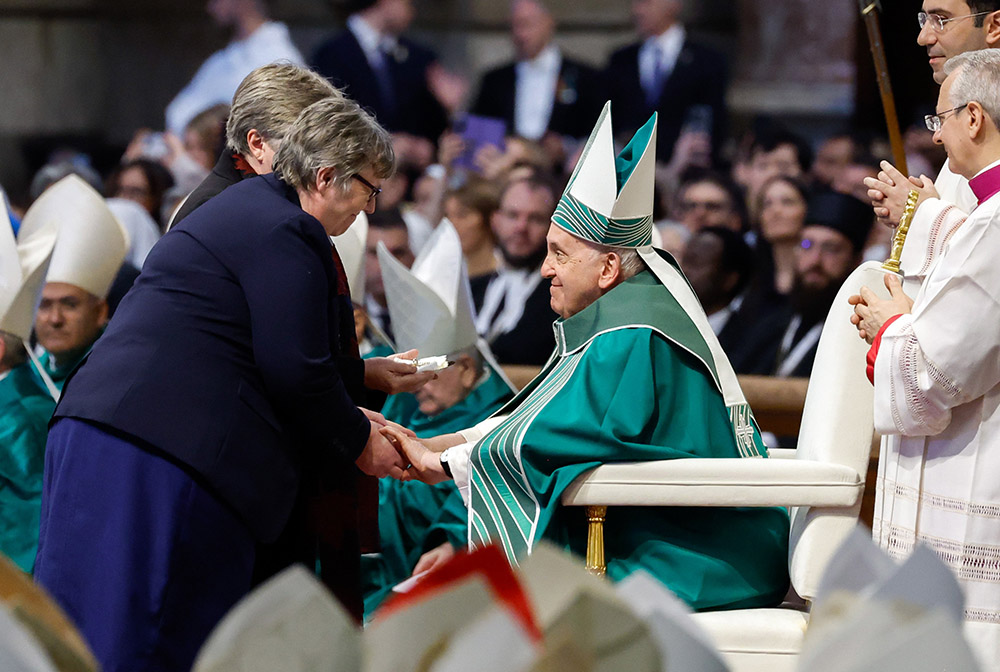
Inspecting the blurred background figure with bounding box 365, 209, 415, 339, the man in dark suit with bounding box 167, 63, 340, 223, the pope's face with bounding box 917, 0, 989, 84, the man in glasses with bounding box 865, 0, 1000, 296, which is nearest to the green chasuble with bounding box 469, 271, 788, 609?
the man in glasses with bounding box 865, 0, 1000, 296

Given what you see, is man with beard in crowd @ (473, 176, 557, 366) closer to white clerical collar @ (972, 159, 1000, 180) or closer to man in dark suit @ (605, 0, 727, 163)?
man in dark suit @ (605, 0, 727, 163)

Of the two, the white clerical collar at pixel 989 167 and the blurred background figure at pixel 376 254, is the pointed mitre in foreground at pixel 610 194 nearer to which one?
the white clerical collar at pixel 989 167

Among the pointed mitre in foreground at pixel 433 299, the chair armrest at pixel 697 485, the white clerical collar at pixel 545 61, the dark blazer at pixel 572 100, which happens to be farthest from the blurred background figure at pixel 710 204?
the chair armrest at pixel 697 485

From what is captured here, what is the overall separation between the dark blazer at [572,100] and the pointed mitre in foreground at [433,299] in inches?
131

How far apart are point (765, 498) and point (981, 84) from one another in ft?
3.20

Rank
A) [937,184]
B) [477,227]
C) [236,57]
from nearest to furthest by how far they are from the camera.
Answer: [937,184]
[477,227]
[236,57]

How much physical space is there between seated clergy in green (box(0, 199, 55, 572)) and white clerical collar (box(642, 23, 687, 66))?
15.0ft

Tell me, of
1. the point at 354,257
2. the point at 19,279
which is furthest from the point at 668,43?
the point at 19,279

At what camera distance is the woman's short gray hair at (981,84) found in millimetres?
2643

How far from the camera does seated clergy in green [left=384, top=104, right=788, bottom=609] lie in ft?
9.68

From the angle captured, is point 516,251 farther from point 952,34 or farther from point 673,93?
point 952,34

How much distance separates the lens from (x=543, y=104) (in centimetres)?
816

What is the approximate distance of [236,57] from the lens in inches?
364

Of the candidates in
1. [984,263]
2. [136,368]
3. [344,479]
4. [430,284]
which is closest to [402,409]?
[430,284]
